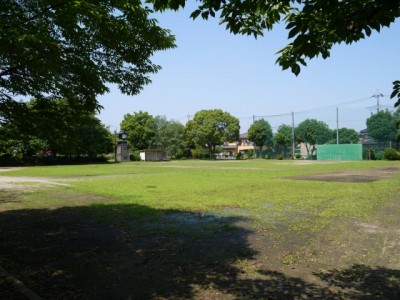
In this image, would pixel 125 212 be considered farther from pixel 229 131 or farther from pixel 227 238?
pixel 229 131

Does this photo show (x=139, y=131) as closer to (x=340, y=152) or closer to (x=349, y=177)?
(x=340, y=152)

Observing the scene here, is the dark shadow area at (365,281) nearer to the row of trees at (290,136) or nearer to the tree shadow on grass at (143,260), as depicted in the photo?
the tree shadow on grass at (143,260)

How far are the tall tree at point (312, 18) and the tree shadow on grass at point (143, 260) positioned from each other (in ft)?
9.84

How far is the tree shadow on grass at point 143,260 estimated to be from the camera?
15.9 feet

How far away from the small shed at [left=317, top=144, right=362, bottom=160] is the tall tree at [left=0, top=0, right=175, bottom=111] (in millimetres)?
61430

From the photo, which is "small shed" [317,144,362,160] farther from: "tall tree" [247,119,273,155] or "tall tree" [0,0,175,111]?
"tall tree" [0,0,175,111]

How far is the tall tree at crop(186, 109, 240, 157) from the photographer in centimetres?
7694

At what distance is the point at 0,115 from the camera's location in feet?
20.5

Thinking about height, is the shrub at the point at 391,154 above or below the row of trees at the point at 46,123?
below

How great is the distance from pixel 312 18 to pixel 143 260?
4.67m

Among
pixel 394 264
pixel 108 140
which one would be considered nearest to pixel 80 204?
pixel 394 264

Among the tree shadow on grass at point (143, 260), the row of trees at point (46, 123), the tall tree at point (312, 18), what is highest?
the tall tree at point (312, 18)

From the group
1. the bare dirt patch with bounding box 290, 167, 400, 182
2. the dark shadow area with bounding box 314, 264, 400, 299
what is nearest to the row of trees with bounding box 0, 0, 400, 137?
the dark shadow area with bounding box 314, 264, 400, 299

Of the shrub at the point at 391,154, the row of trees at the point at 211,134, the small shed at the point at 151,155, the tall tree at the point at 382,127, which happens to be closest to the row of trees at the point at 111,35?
the row of trees at the point at 211,134
